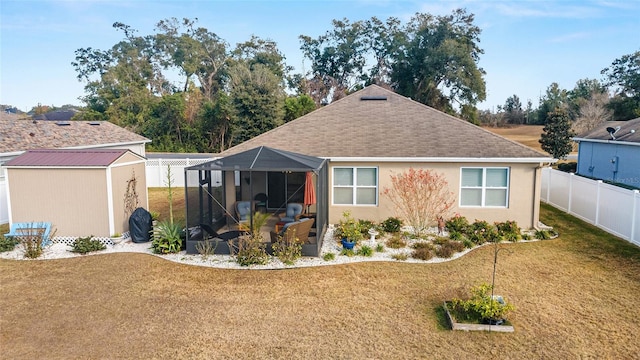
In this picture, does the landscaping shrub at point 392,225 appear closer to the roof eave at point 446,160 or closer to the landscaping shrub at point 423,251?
the landscaping shrub at point 423,251

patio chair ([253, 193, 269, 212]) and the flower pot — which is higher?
patio chair ([253, 193, 269, 212])

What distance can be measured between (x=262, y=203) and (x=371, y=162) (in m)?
4.35

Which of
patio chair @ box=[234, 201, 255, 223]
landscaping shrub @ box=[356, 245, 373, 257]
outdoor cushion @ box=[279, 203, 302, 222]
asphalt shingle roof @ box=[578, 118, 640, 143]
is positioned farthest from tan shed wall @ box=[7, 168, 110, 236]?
asphalt shingle roof @ box=[578, 118, 640, 143]

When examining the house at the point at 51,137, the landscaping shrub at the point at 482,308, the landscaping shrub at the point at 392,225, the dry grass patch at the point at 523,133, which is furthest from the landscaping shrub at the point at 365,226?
the dry grass patch at the point at 523,133

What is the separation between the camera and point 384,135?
47.9ft

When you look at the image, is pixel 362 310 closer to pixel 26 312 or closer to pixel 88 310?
pixel 88 310

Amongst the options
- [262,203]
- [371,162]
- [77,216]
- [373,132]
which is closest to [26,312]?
[77,216]

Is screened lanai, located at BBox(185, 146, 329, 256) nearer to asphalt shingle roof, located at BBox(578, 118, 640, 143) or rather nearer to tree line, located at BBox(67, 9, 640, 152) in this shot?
asphalt shingle roof, located at BBox(578, 118, 640, 143)

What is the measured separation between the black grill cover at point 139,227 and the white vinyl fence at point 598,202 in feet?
44.2

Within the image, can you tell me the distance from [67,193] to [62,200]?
0.27m

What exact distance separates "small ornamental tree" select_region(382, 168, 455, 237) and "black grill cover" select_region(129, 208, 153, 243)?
24.4ft

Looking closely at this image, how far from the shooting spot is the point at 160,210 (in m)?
16.7

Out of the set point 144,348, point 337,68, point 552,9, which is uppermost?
point 337,68

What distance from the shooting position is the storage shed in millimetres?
11656
